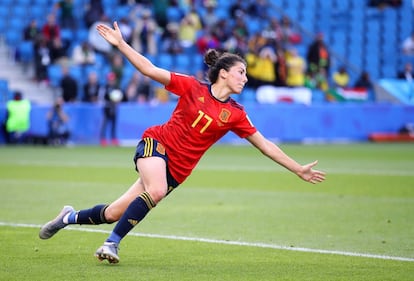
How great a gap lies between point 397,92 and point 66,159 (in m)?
16.0

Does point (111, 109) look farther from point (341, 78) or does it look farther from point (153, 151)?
point (153, 151)

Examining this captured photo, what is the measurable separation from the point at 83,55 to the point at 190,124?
23.7m

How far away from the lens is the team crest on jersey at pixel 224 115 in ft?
29.3

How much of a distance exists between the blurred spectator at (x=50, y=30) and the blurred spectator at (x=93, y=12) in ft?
5.08

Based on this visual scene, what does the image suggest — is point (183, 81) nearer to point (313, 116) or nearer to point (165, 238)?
point (165, 238)

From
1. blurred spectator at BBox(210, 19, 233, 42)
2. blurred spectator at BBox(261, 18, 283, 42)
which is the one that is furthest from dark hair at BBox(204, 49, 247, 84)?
blurred spectator at BBox(261, 18, 283, 42)

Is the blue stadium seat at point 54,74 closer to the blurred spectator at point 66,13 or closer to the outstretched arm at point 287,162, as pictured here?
the blurred spectator at point 66,13

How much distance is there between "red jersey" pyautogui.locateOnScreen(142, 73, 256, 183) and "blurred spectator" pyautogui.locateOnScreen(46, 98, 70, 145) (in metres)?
20.4

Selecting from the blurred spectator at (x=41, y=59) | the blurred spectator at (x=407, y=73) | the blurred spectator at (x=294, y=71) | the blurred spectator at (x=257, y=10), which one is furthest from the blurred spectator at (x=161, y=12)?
the blurred spectator at (x=407, y=73)

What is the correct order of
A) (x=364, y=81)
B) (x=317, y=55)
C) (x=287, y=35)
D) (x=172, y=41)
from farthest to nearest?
(x=287, y=35) → (x=364, y=81) → (x=317, y=55) → (x=172, y=41)

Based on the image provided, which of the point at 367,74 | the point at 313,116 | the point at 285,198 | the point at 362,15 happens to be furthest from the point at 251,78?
the point at 285,198

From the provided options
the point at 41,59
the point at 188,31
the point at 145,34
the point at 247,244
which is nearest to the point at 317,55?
the point at 188,31

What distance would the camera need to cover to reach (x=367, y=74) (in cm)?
3644

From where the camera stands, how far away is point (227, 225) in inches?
477
